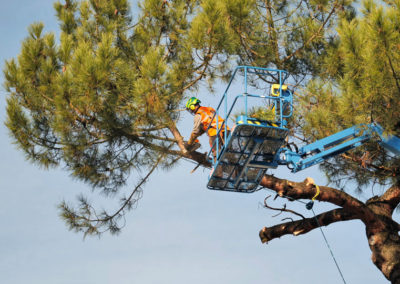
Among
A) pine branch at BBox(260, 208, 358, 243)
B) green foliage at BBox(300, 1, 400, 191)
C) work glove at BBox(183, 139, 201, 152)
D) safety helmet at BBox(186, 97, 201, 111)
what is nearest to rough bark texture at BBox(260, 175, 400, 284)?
pine branch at BBox(260, 208, 358, 243)

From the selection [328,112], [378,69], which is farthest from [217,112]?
[378,69]

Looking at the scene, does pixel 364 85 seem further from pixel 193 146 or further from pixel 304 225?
pixel 304 225

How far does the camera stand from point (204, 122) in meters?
7.61

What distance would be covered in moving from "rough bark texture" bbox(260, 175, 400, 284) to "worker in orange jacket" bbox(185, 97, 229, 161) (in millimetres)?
926

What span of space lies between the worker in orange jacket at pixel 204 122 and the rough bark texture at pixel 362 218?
3.04ft

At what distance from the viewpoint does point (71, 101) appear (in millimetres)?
7641

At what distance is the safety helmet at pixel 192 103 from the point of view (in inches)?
309

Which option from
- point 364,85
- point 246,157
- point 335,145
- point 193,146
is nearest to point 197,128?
point 193,146

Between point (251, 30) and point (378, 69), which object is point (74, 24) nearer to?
point (251, 30)

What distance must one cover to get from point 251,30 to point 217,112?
185 centimetres

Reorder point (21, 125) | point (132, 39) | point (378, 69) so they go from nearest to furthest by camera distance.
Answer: point (378, 69), point (21, 125), point (132, 39)

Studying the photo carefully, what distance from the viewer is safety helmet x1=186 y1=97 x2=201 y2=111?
25.8ft

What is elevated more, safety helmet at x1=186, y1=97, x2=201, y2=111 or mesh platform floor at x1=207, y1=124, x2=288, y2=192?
safety helmet at x1=186, y1=97, x2=201, y2=111

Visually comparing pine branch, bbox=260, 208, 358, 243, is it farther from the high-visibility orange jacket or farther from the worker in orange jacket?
the high-visibility orange jacket
